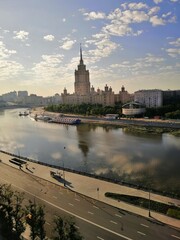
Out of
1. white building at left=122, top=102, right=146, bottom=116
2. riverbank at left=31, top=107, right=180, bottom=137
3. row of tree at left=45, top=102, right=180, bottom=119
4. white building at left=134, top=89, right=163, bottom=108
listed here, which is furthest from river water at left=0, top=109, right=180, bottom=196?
white building at left=134, top=89, right=163, bottom=108

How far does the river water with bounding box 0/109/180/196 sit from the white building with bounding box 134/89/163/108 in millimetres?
57478

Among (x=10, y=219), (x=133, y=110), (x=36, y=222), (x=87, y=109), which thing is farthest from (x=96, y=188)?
(x=87, y=109)

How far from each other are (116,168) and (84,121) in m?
68.2

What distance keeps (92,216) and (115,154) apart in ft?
94.5

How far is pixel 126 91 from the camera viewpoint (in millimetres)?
166875

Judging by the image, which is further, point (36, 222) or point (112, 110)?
point (112, 110)

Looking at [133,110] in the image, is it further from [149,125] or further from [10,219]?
[10,219]

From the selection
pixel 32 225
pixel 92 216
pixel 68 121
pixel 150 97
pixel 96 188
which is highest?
pixel 150 97

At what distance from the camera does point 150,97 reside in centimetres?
13588

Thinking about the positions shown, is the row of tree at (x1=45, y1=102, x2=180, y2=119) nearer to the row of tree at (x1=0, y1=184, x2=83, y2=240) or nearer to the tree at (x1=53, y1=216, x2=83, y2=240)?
the row of tree at (x1=0, y1=184, x2=83, y2=240)

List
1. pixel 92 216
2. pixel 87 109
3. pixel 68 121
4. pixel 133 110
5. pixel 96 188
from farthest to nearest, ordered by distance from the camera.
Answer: pixel 87 109, pixel 133 110, pixel 68 121, pixel 96 188, pixel 92 216

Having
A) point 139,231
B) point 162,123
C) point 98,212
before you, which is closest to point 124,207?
point 98,212

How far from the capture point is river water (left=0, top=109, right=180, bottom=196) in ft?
134

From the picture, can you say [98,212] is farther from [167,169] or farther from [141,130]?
[141,130]
